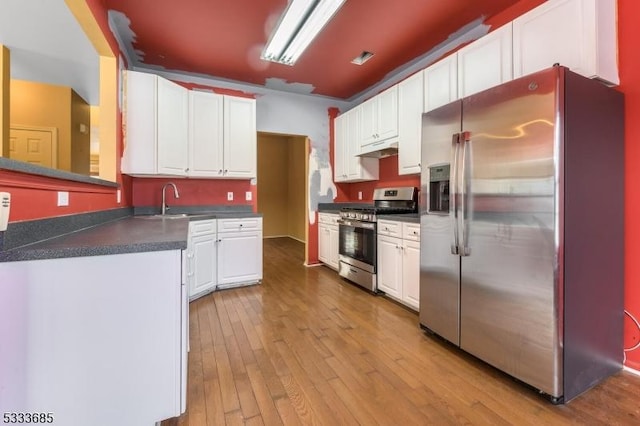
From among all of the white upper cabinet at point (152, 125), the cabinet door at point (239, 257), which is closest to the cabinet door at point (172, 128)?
the white upper cabinet at point (152, 125)

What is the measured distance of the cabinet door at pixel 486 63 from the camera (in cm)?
224

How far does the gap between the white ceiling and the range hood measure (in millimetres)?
3204

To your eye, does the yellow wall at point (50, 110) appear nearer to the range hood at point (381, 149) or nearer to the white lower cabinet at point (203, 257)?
the white lower cabinet at point (203, 257)

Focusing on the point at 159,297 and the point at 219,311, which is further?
the point at 219,311

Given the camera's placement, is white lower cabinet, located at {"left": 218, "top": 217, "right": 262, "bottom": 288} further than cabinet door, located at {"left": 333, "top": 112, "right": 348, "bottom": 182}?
No

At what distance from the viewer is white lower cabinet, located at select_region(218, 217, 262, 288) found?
361 centimetres

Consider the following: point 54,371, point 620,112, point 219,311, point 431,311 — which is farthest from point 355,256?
point 54,371

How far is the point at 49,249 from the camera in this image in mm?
1150

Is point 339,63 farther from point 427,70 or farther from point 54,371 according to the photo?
point 54,371

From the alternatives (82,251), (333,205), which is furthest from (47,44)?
(333,205)

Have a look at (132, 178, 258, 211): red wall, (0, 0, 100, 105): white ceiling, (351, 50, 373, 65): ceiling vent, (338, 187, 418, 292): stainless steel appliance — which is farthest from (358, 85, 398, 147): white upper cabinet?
(0, 0, 100, 105): white ceiling

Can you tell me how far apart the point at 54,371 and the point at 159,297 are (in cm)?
45

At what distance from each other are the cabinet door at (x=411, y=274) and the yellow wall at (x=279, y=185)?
502 centimetres

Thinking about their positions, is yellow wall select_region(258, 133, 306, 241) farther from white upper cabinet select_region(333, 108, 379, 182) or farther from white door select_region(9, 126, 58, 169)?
white door select_region(9, 126, 58, 169)
